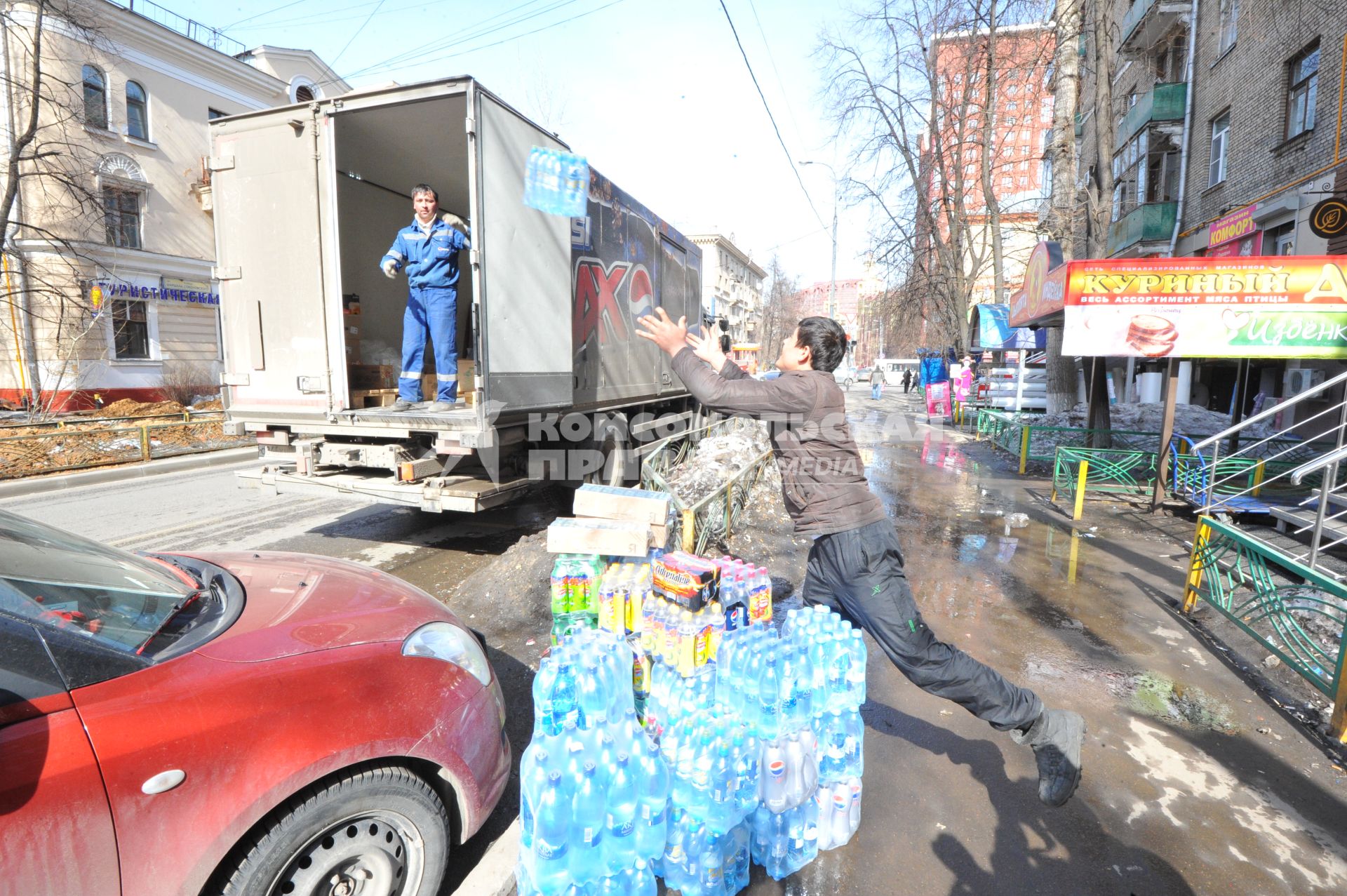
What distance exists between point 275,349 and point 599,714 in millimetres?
5415

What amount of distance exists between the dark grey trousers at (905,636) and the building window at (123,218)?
25.4m

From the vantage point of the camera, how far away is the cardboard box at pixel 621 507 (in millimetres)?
3566

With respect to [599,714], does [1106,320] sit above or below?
A: above

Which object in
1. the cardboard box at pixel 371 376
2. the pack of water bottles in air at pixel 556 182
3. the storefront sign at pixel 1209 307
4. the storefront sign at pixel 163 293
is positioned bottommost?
the cardboard box at pixel 371 376

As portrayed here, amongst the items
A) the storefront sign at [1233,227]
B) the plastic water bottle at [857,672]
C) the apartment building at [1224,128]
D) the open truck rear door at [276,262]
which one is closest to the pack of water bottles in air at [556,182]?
the open truck rear door at [276,262]

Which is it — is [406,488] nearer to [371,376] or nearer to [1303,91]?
[371,376]

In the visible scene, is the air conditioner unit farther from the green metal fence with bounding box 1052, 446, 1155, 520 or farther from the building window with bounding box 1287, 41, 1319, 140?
the green metal fence with bounding box 1052, 446, 1155, 520

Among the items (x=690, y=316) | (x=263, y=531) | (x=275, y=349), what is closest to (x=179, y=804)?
(x=275, y=349)

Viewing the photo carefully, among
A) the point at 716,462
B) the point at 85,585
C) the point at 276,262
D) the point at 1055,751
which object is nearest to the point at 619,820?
the point at 85,585

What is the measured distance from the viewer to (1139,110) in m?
19.8

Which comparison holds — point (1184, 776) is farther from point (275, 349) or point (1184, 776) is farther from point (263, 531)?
point (263, 531)

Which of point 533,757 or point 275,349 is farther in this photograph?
point 275,349

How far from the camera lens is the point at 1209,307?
760 centimetres

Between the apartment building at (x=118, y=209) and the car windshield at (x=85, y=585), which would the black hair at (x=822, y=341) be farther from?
the apartment building at (x=118, y=209)
